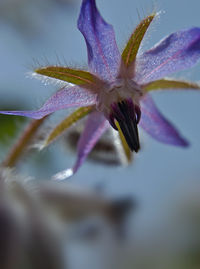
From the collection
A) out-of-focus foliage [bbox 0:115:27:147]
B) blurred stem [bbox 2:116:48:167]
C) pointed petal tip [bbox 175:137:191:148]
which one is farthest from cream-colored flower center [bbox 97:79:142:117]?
out-of-focus foliage [bbox 0:115:27:147]

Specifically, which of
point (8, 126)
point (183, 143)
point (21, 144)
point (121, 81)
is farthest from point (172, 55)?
point (8, 126)

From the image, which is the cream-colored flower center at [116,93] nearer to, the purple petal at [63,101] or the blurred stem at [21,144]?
the purple petal at [63,101]

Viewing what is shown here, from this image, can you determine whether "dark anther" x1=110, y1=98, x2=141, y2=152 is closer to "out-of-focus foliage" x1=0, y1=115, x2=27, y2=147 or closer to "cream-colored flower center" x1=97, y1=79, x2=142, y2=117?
"cream-colored flower center" x1=97, y1=79, x2=142, y2=117

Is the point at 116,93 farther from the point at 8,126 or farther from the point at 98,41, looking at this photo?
the point at 8,126

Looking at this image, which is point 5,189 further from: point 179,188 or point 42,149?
→ point 179,188

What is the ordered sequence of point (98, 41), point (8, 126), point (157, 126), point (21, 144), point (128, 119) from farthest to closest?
Result: point (8, 126) < point (21, 144) < point (157, 126) < point (128, 119) < point (98, 41)

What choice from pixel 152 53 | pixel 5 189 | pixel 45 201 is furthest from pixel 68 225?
pixel 152 53
